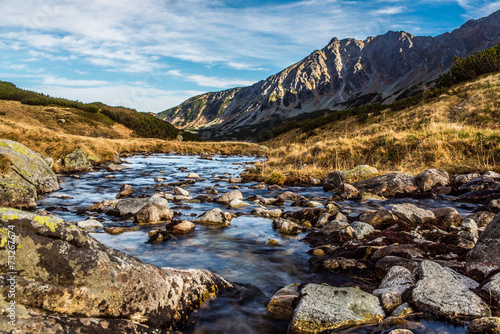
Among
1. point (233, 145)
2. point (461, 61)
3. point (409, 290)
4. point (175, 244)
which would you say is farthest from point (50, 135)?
point (461, 61)

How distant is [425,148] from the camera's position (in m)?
16.8

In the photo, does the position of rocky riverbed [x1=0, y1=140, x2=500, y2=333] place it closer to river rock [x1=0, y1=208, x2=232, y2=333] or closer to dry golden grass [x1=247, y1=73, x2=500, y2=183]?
river rock [x1=0, y1=208, x2=232, y2=333]

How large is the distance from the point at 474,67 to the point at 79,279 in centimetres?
4886

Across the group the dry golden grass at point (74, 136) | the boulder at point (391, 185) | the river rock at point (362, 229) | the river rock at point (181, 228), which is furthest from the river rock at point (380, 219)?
the dry golden grass at point (74, 136)

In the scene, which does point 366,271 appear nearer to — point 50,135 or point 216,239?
point 216,239

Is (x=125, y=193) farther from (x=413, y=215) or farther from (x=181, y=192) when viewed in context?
(x=413, y=215)

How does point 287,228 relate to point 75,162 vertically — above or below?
below

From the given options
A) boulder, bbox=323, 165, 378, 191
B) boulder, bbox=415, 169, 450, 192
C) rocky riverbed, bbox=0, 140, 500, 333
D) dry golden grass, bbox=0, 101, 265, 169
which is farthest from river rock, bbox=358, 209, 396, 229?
dry golden grass, bbox=0, 101, 265, 169

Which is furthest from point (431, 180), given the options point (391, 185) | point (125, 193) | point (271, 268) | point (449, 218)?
point (125, 193)

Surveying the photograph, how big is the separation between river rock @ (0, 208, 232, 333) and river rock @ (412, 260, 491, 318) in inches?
126

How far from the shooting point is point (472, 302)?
3.48 m

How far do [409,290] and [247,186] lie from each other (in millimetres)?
13737

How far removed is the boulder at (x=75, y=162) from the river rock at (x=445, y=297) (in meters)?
24.4

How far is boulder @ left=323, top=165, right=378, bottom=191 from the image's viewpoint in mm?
15313
